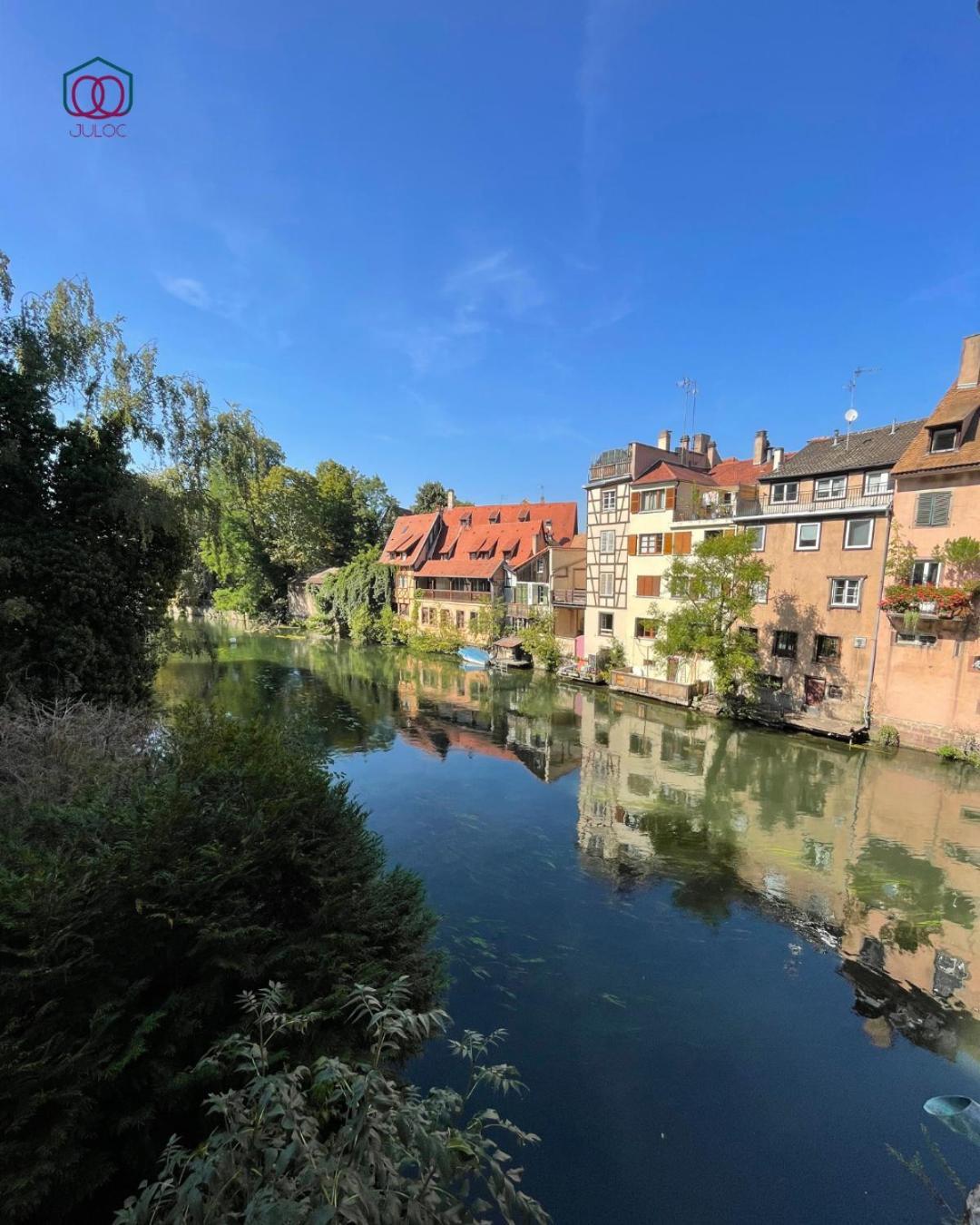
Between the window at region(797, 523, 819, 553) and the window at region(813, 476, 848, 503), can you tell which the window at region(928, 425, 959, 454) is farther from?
the window at region(797, 523, 819, 553)

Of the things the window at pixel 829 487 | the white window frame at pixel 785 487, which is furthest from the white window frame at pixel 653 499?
the window at pixel 829 487

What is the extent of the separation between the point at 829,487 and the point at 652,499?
25.9 ft

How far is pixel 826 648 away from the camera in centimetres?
2122

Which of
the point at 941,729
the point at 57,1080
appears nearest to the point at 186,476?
the point at 57,1080

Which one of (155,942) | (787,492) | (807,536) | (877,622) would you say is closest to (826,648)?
(877,622)

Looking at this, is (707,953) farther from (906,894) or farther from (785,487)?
(785,487)

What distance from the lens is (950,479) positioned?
17609 millimetres

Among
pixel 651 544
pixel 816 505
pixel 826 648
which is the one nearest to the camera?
pixel 826 648

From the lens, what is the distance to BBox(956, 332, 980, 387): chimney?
60.8 ft

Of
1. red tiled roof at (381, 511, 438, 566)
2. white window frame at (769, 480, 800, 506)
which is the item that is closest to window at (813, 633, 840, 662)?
white window frame at (769, 480, 800, 506)

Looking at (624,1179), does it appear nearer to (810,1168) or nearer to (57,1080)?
(810,1168)

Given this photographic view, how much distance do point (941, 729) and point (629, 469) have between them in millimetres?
16428

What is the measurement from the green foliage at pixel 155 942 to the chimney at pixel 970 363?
75.7 ft

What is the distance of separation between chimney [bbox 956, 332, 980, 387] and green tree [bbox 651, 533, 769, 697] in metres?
8.04
